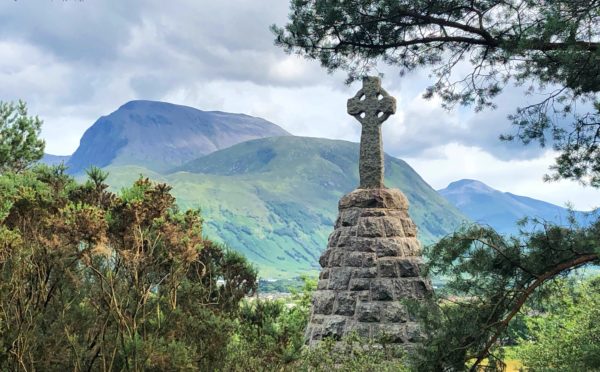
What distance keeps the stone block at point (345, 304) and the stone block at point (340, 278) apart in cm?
13

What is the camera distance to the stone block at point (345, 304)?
377 inches

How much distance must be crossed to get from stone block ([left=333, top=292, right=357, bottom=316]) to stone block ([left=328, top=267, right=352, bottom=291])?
5.0 inches

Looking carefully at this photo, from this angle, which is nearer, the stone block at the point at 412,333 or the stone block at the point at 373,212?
the stone block at the point at 412,333

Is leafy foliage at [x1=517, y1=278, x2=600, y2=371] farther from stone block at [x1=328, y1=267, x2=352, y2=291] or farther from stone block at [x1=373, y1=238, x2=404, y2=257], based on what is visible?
stone block at [x1=328, y1=267, x2=352, y2=291]

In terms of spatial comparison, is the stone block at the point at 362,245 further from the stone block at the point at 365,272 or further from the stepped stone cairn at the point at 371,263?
the stone block at the point at 365,272

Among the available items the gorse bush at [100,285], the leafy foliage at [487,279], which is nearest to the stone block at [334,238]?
→ the leafy foliage at [487,279]

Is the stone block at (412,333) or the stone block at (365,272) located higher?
the stone block at (365,272)

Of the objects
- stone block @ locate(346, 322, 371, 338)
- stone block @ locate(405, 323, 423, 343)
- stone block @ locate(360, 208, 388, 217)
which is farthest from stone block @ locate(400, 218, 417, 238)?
stone block @ locate(346, 322, 371, 338)

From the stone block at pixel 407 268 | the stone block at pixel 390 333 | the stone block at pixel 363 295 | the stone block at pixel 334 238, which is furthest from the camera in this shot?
the stone block at pixel 334 238

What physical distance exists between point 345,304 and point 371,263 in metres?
0.73

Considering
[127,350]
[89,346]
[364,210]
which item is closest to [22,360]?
[89,346]

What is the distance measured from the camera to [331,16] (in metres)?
8.05

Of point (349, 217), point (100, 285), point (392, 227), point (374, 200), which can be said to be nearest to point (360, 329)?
point (392, 227)

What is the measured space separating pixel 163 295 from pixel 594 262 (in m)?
4.29
